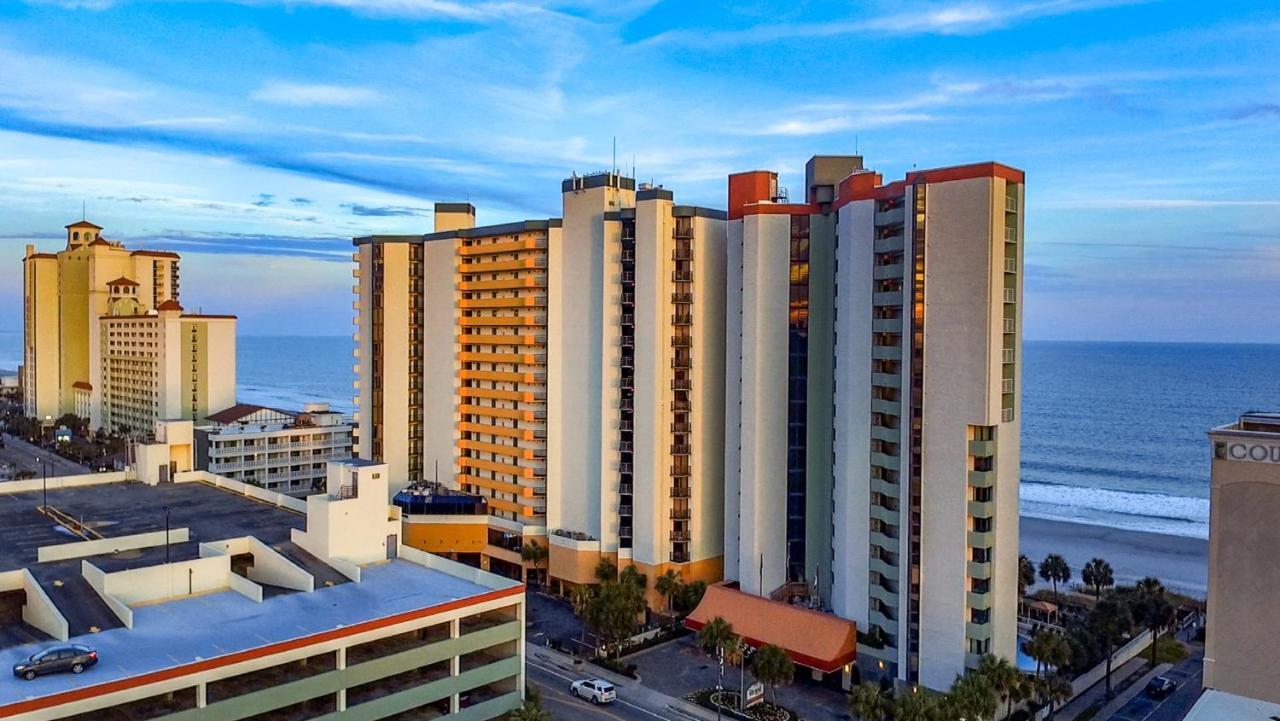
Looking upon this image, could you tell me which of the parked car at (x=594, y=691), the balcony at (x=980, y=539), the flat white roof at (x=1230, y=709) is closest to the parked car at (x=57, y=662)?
the parked car at (x=594, y=691)

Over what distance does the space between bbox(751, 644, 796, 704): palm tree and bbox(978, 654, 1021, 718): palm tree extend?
9869 millimetres

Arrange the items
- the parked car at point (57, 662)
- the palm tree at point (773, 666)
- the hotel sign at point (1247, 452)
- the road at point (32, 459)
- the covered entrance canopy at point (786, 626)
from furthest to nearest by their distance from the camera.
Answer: the road at point (32, 459) → the covered entrance canopy at point (786, 626) → the palm tree at point (773, 666) → the hotel sign at point (1247, 452) → the parked car at point (57, 662)

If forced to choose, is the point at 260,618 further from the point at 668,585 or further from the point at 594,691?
the point at 668,585

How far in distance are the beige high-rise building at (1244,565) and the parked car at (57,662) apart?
44.1 m

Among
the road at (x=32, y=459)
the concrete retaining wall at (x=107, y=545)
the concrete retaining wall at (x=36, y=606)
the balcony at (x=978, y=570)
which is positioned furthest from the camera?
the road at (x=32, y=459)

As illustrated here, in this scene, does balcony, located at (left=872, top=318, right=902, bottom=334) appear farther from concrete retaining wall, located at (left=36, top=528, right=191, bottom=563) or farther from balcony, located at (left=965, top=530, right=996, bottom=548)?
concrete retaining wall, located at (left=36, top=528, right=191, bottom=563)

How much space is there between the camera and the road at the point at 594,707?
49438mm

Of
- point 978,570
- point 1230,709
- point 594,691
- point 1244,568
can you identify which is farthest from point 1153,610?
point 594,691

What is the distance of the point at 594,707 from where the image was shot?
50.7 meters

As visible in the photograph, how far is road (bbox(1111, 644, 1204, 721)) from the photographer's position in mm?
50188

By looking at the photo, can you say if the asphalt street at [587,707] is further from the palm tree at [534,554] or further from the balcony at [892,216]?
the balcony at [892,216]

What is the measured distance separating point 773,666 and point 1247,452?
24793 millimetres

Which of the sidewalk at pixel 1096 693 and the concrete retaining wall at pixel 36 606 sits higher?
the concrete retaining wall at pixel 36 606

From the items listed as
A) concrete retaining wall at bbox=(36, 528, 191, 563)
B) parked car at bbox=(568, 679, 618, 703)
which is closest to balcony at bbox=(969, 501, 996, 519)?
parked car at bbox=(568, 679, 618, 703)
